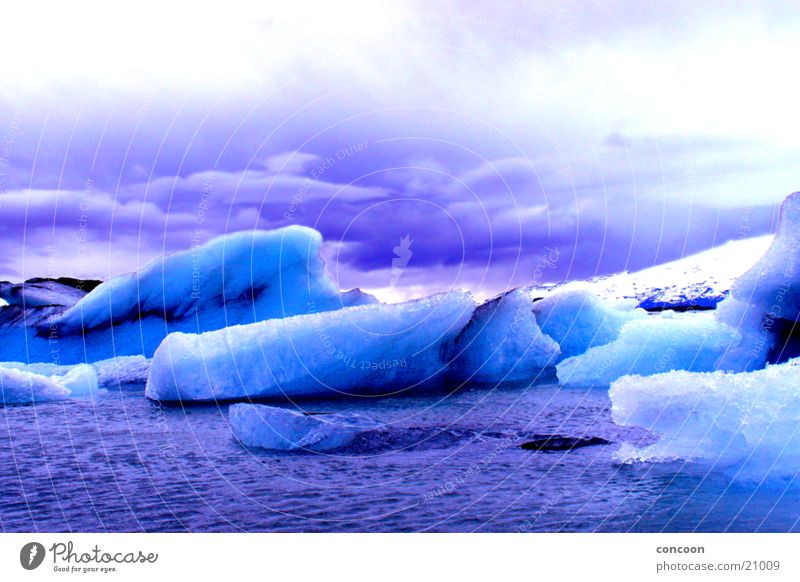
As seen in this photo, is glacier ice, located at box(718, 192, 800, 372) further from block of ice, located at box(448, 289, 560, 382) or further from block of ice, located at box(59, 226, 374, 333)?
block of ice, located at box(59, 226, 374, 333)

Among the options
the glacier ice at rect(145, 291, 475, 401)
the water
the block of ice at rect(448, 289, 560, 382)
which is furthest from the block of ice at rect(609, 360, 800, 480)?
the block of ice at rect(448, 289, 560, 382)

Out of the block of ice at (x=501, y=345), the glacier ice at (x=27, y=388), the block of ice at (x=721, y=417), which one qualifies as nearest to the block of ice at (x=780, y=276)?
the block of ice at (x=721, y=417)

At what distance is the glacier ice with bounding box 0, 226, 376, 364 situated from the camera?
45.0 feet

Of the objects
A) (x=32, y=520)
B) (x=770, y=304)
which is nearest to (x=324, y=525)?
(x=32, y=520)

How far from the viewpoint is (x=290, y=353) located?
10.3 m

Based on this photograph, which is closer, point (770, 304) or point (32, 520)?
point (32, 520)

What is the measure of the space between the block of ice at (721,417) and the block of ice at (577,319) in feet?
25.9

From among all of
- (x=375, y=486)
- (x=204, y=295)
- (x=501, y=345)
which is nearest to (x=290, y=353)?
(x=501, y=345)

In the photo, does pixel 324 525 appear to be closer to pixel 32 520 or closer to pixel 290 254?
pixel 32 520

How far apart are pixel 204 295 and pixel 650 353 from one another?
313 inches

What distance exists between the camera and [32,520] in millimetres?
4922

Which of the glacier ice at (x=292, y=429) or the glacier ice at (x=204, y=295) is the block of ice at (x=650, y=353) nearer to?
the glacier ice at (x=204, y=295)

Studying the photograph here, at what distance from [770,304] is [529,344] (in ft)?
13.4

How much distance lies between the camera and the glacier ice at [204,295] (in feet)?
45.0
